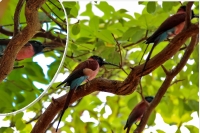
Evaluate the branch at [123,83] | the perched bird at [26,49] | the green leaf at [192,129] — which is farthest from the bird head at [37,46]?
the green leaf at [192,129]

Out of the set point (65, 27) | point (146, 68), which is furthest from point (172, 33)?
point (65, 27)

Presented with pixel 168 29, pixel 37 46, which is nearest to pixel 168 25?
pixel 168 29

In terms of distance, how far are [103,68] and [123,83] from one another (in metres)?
0.20

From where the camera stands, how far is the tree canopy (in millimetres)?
704

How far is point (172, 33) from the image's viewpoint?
2.40 ft

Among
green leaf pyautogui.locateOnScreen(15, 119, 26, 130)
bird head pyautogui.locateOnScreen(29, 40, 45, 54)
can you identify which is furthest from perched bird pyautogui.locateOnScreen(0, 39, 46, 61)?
green leaf pyautogui.locateOnScreen(15, 119, 26, 130)

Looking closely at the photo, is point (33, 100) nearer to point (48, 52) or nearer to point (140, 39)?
point (48, 52)

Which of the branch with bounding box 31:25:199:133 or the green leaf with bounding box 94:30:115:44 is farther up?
the green leaf with bounding box 94:30:115:44

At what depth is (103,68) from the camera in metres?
0.91

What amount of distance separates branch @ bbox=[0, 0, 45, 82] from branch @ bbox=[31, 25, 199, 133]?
0.12 m

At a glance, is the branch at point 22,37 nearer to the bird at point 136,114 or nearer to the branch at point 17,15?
the branch at point 17,15

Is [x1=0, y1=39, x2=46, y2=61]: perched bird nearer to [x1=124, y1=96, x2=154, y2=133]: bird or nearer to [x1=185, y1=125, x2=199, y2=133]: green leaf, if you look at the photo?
[x1=124, y1=96, x2=154, y2=133]: bird

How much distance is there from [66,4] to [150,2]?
0.60ft

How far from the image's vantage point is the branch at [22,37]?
69cm
